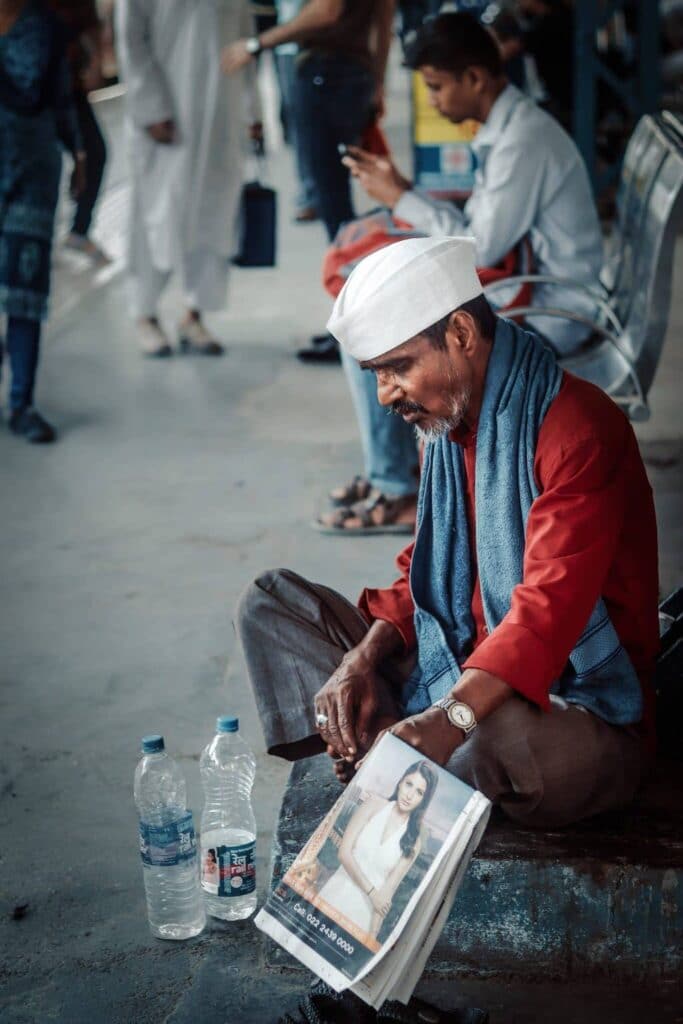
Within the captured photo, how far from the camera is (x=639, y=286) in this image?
4406 millimetres

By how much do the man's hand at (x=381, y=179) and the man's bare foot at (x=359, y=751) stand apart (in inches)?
91.2

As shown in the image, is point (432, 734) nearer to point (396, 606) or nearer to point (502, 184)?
point (396, 606)

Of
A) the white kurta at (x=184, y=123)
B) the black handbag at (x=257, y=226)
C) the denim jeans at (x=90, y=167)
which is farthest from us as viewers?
the denim jeans at (x=90, y=167)

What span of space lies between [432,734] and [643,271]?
2621 mm

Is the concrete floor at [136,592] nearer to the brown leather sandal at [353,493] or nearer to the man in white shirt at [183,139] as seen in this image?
the brown leather sandal at [353,493]

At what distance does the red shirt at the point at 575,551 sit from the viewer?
220 centimetres

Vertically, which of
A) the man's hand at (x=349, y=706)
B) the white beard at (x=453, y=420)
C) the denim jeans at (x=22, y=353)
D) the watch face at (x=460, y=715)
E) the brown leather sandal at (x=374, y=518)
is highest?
the white beard at (x=453, y=420)

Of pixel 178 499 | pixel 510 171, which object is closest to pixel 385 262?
pixel 510 171

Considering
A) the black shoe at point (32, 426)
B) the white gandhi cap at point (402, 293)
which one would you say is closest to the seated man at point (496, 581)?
the white gandhi cap at point (402, 293)

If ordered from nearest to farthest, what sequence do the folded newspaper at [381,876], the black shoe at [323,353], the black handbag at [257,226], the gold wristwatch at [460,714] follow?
1. the folded newspaper at [381,876]
2. the gold wristwatch at [460,714]
3. the black handbag at [257,226]
4. the black shoe at [323,353]

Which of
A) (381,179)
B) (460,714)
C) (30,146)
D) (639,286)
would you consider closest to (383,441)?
(381,179)

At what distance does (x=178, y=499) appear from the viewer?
205 inches

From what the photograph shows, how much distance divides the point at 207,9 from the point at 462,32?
261 centimetres

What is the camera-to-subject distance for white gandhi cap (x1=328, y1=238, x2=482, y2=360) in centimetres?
232
